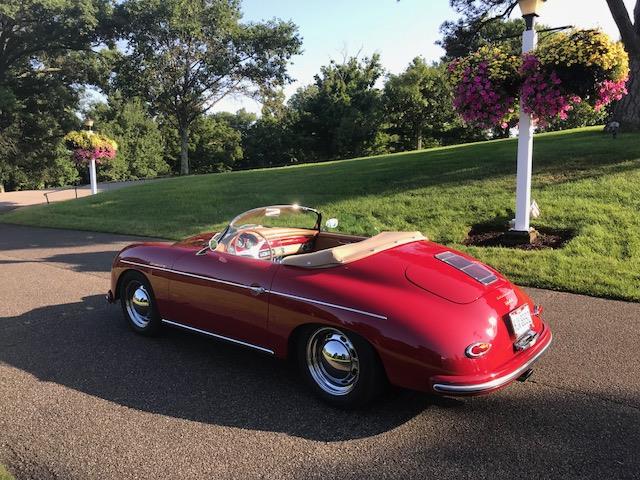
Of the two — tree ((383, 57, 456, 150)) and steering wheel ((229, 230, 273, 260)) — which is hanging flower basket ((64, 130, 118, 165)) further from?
tree ((383, 57, 456, 150))

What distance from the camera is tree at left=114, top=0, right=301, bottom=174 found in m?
34.8

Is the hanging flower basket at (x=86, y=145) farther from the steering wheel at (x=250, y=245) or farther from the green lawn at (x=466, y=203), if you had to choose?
the steering wheel at (x=250, y=245)

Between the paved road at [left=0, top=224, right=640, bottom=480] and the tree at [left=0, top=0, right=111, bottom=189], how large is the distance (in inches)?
991

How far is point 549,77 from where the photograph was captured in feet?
23.9

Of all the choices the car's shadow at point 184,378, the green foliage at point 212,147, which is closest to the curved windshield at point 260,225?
the car's shadow at point 184,378

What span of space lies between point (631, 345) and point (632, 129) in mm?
11947

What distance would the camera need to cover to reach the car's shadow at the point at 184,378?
3.23 meters

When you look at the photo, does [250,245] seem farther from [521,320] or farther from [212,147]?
[212,147]

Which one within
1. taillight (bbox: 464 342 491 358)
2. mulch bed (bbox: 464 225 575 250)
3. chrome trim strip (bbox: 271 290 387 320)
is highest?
chrome trim strip (bbox: 271 290 387 320)

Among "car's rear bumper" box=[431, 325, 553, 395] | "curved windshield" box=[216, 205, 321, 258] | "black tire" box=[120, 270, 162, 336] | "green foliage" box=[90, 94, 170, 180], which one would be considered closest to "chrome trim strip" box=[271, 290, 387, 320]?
"car's rear bumper" box=[431, 325, 553, 395]

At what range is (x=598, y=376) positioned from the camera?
3674 millimetres

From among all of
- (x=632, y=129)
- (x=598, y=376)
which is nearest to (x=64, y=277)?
(x=598, y=376)

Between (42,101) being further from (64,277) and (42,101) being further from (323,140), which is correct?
(64,277)

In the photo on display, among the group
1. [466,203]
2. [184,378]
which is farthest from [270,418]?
[466,203]
